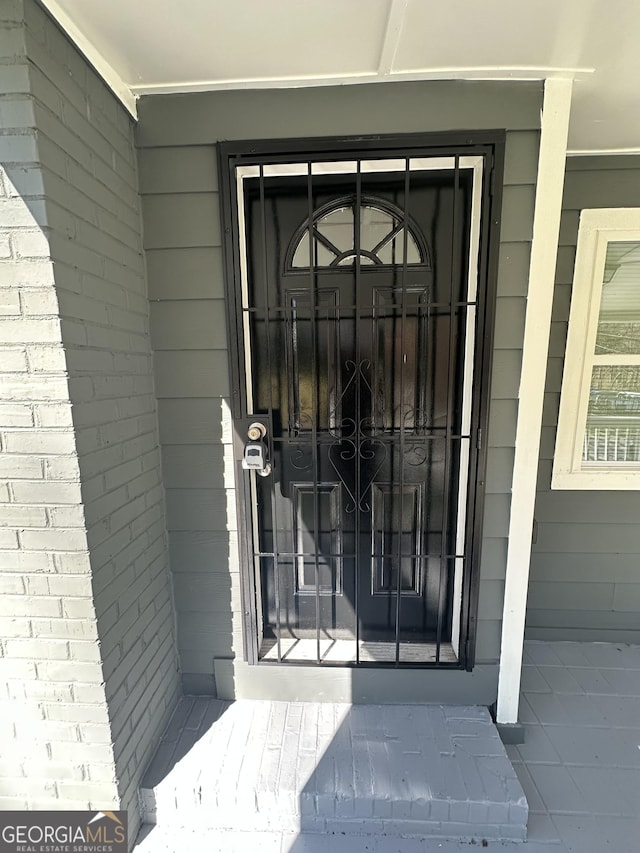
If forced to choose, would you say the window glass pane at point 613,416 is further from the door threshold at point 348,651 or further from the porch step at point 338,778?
the porch step at point 338,778

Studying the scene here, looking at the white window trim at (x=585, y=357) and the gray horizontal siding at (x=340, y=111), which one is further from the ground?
the gray horizontal siding at (x=340, y=111)

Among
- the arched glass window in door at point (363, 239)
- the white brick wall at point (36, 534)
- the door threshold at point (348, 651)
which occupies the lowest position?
the door threshold at point (348, 651)

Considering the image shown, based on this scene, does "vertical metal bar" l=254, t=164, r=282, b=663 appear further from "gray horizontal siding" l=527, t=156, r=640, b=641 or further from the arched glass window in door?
"gray horizontal siding" l=527, t=156, r=640, b=641

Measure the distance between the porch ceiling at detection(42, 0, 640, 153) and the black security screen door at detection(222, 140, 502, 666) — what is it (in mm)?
242

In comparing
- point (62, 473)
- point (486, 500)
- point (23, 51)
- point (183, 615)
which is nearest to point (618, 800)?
point (486, 500)

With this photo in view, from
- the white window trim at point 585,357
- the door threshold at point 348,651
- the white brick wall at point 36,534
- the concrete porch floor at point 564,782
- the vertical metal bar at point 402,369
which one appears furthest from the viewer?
the white window trim at point 585,357

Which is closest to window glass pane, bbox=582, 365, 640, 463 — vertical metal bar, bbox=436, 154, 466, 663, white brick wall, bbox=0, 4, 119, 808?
vertical metal bar, bbox=436, 154, 466, 663

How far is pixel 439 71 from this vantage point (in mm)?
1270

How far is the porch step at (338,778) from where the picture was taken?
1.31m

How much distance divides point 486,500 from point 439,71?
149 centimetres

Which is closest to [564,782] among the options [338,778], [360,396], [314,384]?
[338,778]

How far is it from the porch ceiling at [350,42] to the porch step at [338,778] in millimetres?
2343

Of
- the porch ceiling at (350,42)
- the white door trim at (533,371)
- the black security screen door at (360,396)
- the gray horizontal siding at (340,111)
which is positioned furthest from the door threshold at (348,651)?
the porch ceiling at (350,42)

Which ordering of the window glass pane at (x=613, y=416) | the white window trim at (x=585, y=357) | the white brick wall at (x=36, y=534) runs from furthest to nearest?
1. the window glass pane at (x=613, y=416)
2. the white window trim at (x=585, y=357)
3. the white brick wall at (x=36, y=534)
